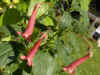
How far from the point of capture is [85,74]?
1539 mm

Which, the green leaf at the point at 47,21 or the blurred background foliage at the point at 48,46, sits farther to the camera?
the green leaf at the point at 47,21

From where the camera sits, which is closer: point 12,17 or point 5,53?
point 5,53

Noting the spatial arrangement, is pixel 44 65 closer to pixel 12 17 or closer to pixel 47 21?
pixel 47 21

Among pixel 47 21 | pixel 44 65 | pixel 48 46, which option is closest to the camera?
pixel 44 65

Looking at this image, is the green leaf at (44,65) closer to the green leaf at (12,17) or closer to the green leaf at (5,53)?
the green leaf at (5,53)

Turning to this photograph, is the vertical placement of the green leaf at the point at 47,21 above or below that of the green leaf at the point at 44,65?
above

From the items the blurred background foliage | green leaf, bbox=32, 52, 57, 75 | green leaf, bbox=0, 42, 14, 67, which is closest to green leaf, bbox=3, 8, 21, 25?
the blurred background foliage

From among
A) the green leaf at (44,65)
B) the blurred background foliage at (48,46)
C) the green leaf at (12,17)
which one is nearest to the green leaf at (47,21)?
the blurred background foliage at (48,46)

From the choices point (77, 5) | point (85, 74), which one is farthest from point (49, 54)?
point (85, 74)

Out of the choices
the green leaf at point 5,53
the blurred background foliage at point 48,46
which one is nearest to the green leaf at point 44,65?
the blurred background foliage at point 48,46

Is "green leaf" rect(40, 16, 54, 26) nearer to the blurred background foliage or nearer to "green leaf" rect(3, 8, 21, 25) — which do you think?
the blurred background foliage

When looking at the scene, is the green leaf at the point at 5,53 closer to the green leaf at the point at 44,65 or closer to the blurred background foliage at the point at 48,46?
the blurred background foliage at the point at 48,46

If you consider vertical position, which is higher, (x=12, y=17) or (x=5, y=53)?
(x=12, y=17)

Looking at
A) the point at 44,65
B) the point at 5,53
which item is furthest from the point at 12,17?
the point at 44,65
